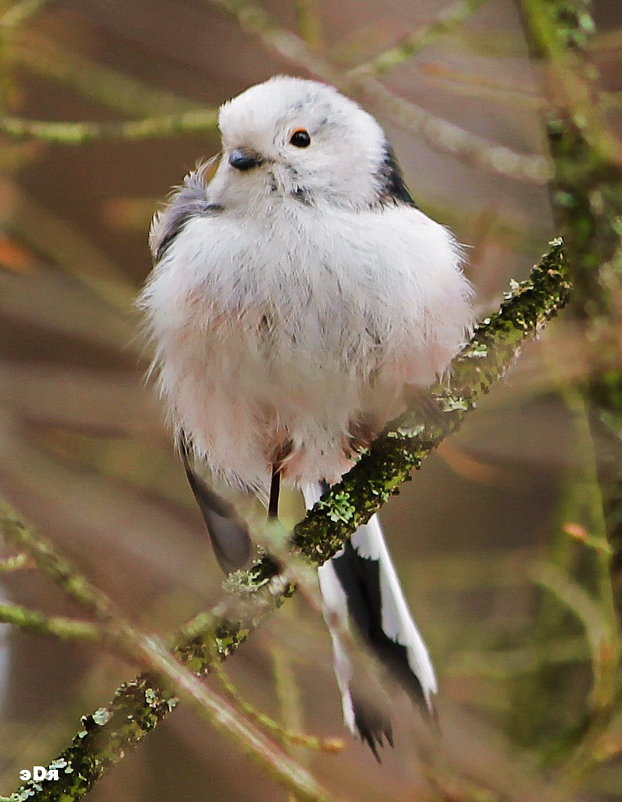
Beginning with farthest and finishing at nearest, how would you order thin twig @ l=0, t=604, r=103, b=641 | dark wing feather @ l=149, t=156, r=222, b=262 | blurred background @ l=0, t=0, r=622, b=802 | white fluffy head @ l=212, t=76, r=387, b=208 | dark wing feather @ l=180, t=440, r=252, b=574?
dark wing feather @ l=180, t=440, r=252, b=574 < dark wing feather @ l=149, t=156, r=222, b=262 < white fluffy head @ l=212, t=76, r=387, b=208 < blurred background @ l=0, t=0, r=622, b=802 < thin twig @ l=0, t=604, r=103, b=641

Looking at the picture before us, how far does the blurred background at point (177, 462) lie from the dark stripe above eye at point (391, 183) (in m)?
0.10

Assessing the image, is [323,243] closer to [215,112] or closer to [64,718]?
[215,112]

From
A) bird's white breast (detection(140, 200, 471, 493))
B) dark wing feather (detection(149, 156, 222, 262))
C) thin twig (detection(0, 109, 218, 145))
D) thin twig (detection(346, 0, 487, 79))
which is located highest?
thin twig (detection(0, 109, 218, 145))

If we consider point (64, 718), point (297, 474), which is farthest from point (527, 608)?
point (64, 718)

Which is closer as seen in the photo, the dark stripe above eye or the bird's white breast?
the bird's white breast

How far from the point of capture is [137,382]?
2.56 m

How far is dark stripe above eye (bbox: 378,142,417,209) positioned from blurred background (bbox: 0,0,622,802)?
0.32 ft

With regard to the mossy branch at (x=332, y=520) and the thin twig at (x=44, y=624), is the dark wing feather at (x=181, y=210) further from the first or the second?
the thin twig at (x=44, y=624)

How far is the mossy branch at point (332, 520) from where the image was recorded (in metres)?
1.55

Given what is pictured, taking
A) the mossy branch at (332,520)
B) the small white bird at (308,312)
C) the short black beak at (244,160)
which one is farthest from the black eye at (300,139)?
the mossy branch at (332,520)

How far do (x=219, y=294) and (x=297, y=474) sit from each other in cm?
64

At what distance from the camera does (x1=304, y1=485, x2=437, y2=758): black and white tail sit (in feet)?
7.23

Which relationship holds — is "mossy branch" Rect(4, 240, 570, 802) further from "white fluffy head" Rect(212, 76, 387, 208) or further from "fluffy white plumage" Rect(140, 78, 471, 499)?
"white fluffy head" Rect(212, 76, 387, 208)

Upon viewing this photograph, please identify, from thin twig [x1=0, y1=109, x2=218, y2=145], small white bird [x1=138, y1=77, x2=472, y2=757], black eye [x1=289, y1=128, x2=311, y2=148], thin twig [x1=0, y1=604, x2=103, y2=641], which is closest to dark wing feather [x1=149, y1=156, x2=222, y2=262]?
small white bird [x1=138, y1=77, x2=472, y2=757]
